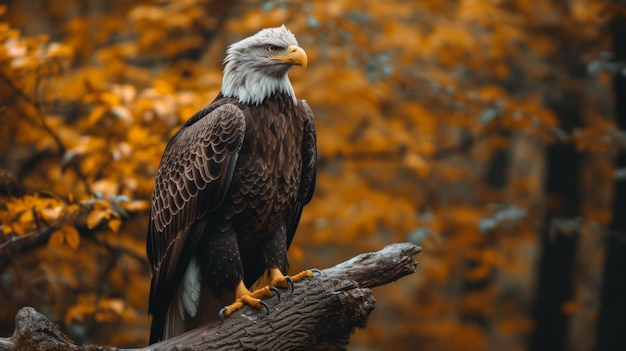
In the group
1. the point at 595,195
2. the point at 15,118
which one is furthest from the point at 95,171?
the point at 595,195

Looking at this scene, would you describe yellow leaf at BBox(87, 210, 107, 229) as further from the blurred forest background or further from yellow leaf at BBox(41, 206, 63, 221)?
yellow leaf at BBox(41, 206, 63, 221)

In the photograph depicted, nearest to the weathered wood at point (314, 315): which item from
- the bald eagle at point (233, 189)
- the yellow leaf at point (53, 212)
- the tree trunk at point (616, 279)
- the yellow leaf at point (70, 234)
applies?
the bald eagle at point (233, 189)

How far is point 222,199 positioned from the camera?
4234 millimetres

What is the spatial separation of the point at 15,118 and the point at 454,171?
5829mm

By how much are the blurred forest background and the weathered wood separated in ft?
3.56

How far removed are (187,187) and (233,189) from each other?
11.9 inches

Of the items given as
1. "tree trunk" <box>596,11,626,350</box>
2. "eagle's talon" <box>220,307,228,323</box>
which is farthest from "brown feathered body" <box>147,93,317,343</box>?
"tree trunk" <box>596,11,626,350</box>

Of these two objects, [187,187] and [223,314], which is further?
[187,187]

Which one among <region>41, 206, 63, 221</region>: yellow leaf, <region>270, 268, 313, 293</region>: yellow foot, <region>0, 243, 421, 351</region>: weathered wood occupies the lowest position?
<region>0, 243, 421, 351</region>: weathered wood

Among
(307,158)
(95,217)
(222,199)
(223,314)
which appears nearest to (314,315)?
(223,314)

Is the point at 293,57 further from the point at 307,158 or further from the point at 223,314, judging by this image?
the point at 223,314

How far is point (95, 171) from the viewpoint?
5.47m

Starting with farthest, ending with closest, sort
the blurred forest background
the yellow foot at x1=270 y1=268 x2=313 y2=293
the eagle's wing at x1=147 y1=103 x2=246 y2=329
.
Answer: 1. the blurred forest background
2. the eagle's wing at x1=147 y1=103 x2=246 y2=329
3. the yellow foot at x1=270 y1=268 x2=313 y2=293

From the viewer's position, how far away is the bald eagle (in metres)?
4.27
